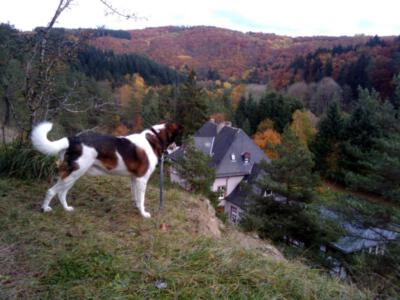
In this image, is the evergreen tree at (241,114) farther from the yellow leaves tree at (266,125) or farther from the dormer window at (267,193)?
the dormer window at (267,193)

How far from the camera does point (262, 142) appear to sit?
31.5m

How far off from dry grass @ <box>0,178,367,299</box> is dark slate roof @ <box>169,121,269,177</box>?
59.9 feet

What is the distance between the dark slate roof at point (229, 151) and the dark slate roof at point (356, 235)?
10.0 m

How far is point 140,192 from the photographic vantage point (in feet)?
12.6

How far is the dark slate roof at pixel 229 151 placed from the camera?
22562mm

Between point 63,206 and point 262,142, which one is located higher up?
point 63,206

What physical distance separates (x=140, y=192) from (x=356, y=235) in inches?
375

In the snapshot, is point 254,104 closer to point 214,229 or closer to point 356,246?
point 356,246

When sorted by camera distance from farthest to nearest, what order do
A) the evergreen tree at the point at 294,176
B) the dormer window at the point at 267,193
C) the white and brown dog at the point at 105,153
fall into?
the dormer window at the point at 267,193
the evergreen tree at the point at 294,176
the white and brown dog at the point at 105,153

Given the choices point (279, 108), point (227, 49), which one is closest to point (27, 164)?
point (279, 108)

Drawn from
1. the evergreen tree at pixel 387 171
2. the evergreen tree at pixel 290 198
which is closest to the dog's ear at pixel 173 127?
the evergreen tree at pixel 387 171

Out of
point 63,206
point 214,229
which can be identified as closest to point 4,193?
point 63,206

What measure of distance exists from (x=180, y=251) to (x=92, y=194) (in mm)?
2034

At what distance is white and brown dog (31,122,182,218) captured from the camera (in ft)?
10.7
